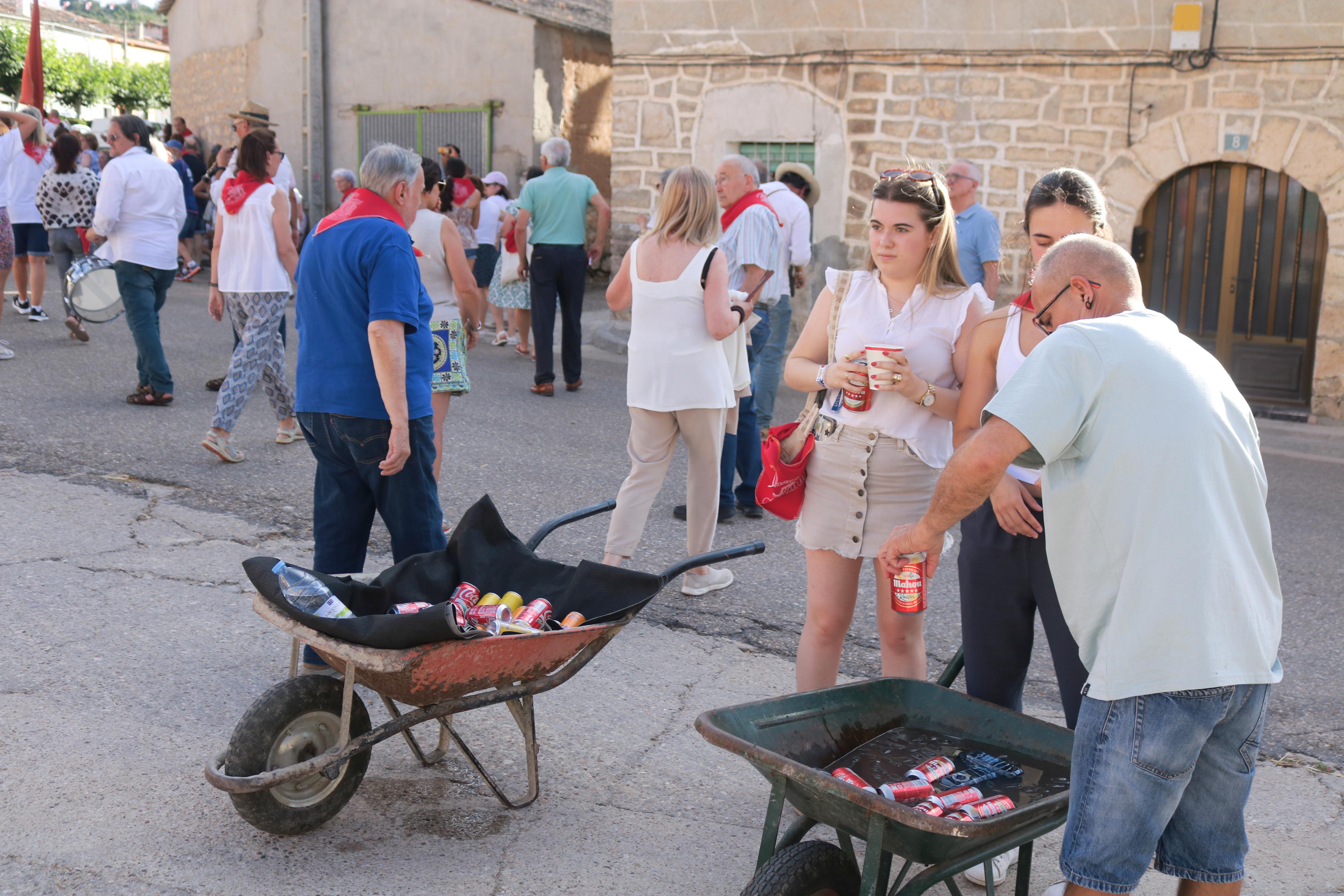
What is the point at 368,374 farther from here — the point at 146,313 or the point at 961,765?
the point at 146,313

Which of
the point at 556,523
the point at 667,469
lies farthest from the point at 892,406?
the point at 667,469

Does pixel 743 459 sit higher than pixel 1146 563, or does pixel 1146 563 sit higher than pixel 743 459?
pixel 1146 563

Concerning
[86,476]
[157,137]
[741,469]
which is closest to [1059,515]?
[741,469]

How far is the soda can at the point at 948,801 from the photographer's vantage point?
2375 millimetres

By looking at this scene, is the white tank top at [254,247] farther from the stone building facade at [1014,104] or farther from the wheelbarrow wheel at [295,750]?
the stone building facade at [1014,104]

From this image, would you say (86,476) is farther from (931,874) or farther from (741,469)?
(931,874)

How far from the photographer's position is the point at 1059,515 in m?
2.24

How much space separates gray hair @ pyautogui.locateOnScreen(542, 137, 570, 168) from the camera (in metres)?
9.80

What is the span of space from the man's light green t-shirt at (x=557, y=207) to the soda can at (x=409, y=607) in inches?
255

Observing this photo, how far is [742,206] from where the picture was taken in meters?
6.50

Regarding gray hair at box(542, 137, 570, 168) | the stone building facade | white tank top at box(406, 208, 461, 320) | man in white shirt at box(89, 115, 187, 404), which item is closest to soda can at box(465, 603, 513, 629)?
white tank top at box(406, 208, 461, 320)

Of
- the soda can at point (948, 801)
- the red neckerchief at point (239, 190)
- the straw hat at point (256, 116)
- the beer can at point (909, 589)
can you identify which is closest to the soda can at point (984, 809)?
the soda can at point (948, 801)

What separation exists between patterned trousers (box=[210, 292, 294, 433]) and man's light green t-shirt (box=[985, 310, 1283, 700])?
570 cm

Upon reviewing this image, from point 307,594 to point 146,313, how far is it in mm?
5791
